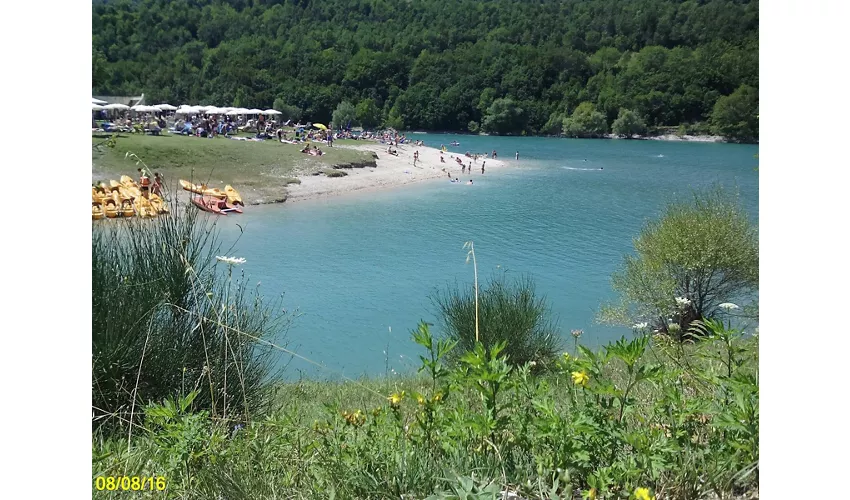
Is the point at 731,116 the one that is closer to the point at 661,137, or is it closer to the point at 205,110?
the point at 205,110

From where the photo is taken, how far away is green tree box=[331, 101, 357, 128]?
27.5 feet

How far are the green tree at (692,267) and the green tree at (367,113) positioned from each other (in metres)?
4.14

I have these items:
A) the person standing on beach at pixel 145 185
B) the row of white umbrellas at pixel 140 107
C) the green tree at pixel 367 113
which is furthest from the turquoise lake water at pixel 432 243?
the green tree at pixel 367 113

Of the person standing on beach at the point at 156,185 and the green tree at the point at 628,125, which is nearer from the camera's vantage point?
the person standing on beach at the point at 156,185

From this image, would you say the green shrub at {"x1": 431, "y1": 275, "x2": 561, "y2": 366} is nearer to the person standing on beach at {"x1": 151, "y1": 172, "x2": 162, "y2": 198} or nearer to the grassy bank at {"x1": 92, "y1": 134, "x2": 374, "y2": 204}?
the person standing on beach at {"x1": 151, "y1": 172, "x2": 162, "y2": 198}

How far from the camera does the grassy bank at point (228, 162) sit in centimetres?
512

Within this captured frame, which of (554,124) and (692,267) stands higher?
(554,124)

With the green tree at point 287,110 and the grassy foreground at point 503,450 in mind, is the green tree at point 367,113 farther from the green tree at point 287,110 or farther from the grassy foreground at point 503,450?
the grassy foreground at point 503,450

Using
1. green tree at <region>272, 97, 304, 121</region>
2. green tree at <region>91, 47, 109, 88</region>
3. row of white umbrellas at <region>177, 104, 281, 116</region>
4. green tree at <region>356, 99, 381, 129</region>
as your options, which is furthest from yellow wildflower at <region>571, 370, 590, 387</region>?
green tree at <region>356, 99, 381, 129</region>

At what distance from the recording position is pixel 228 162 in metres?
9.64

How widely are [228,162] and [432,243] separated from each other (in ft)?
9.71

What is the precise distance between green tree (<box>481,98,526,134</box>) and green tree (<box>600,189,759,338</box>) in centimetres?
1074
